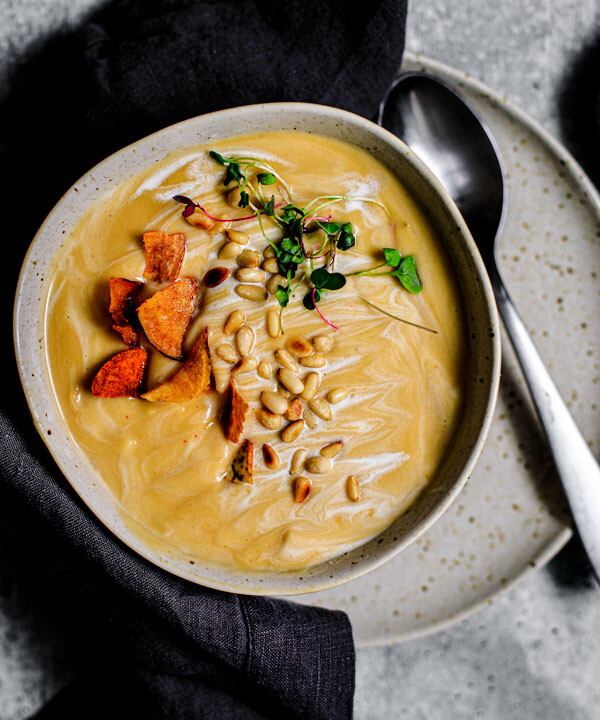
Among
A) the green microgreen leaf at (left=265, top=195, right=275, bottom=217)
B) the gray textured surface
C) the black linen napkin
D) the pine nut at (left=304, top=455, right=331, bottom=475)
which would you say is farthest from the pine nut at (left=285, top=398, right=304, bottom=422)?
the gray textured surface

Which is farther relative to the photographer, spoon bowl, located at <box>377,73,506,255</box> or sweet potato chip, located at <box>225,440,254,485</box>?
spoon bowl, located at <box>377,73,506,255</box>

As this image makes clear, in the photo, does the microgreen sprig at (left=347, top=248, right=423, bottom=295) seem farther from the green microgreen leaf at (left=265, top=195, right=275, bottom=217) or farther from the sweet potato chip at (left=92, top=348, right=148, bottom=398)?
the sweet potato chip at (left=92, top=348, right=148, bottom=398)

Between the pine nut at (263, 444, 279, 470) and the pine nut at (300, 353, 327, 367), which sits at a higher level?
the pine nut at (300, 353, 327, 367)

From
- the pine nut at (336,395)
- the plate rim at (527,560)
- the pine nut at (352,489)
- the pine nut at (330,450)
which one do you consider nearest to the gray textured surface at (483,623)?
the plate rim at (527,560)

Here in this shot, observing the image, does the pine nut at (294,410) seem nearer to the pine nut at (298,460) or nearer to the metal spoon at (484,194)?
the pine nut at (298,460)

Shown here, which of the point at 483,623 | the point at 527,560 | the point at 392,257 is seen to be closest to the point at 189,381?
the point at 392,257
